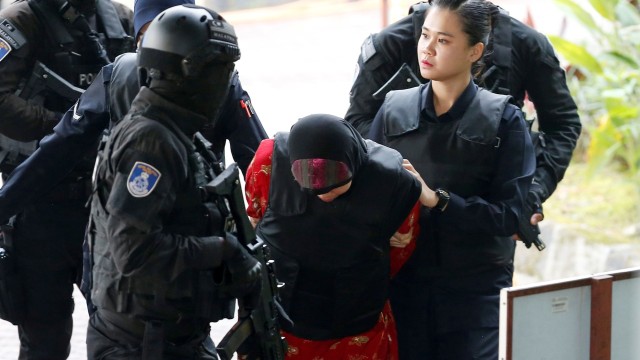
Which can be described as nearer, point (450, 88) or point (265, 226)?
point (265, 226)

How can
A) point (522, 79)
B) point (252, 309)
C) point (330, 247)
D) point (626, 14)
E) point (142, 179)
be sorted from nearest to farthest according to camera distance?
point (142, 179) < point (252, 309) < point (330, 247) < point (522, 79) < point (626, 14)

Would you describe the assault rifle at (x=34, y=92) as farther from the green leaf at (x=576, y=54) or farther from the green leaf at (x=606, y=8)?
the green leaf at (x=606, y=8)

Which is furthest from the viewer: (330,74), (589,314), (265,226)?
(330,74)

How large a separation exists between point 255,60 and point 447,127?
21.4ft

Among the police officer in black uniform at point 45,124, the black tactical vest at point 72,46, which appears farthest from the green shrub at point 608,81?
the police officer in black uniform at point 45,124

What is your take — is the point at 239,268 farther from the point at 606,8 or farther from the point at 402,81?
the point at 606,8

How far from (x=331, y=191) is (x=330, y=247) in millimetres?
164

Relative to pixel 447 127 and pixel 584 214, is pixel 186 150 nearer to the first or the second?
pixel 447 127

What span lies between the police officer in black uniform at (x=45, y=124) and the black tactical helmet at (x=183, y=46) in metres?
1.08

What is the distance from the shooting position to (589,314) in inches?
113

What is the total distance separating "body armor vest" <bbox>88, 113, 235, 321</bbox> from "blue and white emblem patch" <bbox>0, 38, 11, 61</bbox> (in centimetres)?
107

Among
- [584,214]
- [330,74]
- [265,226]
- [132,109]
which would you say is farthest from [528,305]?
[330,74]

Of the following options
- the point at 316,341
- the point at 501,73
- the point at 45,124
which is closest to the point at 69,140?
the point at 45,124

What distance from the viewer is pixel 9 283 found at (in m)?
3.70
